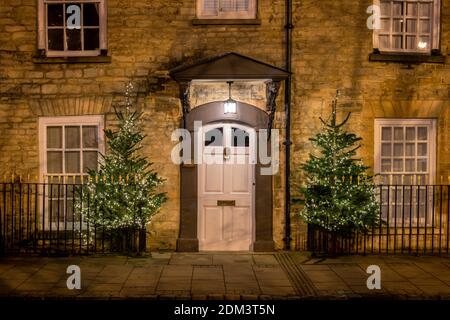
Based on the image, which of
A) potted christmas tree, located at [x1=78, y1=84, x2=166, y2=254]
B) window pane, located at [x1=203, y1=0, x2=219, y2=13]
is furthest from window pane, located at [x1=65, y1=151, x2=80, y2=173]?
window pane, located at [x1=203, y1=0, x2=219, y2=13]

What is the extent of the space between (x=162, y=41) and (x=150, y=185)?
2849mm

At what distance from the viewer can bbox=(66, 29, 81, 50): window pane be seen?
10094 mm

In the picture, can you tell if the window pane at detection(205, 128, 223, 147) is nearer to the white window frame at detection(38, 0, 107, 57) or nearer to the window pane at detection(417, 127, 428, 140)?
the white window frame at detection(38, 0, 107, 57)

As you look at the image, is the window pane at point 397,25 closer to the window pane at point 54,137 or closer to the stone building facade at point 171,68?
the stone building facade at point 171,68

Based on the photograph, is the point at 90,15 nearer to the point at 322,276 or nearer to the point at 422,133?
the point at 322,276

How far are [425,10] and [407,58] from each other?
1.13 metres

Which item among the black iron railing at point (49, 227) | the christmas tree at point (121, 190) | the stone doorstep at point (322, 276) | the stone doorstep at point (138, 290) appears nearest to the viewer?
the stone doorstep at point (138, 290)

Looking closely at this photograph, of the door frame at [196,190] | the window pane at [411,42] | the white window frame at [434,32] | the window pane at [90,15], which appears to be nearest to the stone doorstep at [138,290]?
the door frame at [196,190]

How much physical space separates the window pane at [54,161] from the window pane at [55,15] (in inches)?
102

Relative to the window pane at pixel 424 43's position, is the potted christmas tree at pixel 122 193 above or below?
below

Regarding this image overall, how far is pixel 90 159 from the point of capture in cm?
1015

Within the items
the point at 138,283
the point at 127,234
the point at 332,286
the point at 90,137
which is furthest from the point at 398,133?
the point at 90,137

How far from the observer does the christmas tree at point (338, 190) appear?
8922 mm
